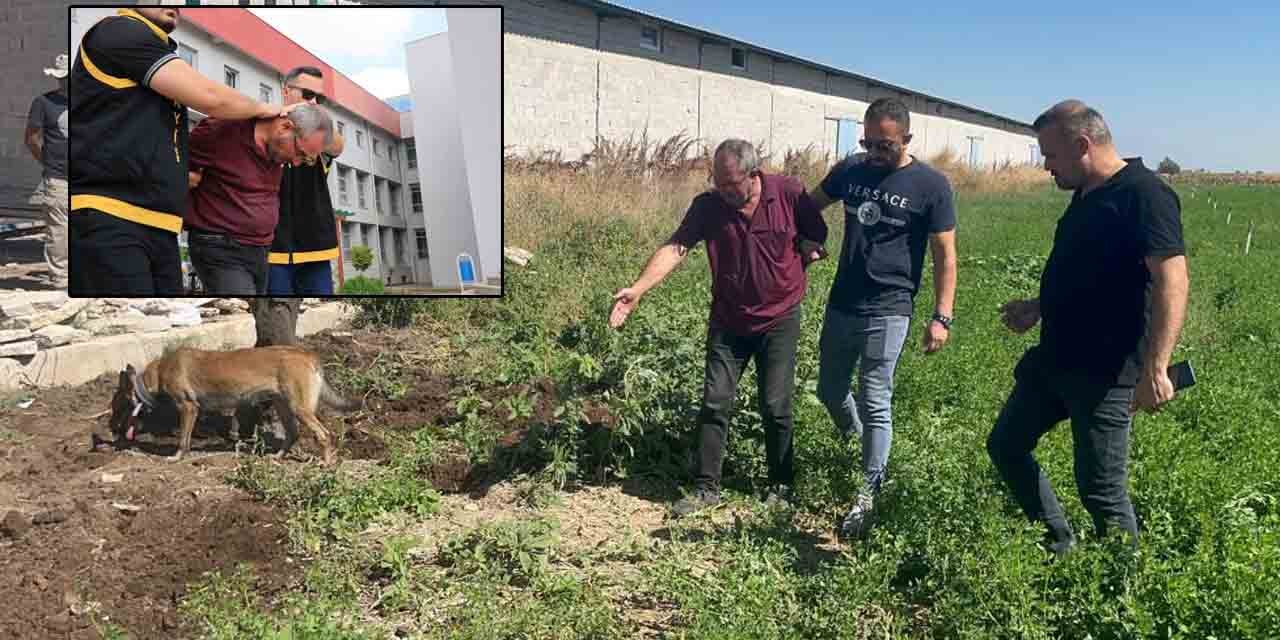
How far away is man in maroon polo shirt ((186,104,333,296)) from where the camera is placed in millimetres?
3791

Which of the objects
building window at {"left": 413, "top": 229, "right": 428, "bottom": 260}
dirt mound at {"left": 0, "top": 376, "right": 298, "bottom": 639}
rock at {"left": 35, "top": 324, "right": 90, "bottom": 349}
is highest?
building window at {"left": 413, "top": 229, "right": 428, "bottom": 260}

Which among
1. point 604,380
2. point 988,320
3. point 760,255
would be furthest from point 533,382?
point 988,320

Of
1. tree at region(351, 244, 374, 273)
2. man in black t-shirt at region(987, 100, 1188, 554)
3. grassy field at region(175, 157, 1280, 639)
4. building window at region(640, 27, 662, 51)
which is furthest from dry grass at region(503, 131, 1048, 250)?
man in black t-shirt at region(987, 100, 1188, 554)

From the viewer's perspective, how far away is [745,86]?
24906 millimetres

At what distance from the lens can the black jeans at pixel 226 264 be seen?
3.98m

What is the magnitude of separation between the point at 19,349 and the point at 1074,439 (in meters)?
6.11

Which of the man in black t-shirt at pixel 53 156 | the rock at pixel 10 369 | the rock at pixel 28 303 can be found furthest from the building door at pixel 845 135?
the rock at pixel 10 369

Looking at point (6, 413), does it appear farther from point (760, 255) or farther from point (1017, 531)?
point (1017, 531)

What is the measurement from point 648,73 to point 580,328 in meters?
13.7

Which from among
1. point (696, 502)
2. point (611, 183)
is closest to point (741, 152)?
point (696, 502)

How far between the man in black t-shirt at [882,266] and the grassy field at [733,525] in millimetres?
263

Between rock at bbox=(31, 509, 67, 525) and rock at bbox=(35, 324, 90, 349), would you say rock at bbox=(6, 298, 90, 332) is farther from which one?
rock at bbox=(31, 509, 67, 525)

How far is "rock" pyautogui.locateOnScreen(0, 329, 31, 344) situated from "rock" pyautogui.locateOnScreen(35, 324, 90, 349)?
0.07 meters

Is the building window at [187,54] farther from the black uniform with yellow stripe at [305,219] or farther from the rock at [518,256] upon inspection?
the rock at [518,256]
